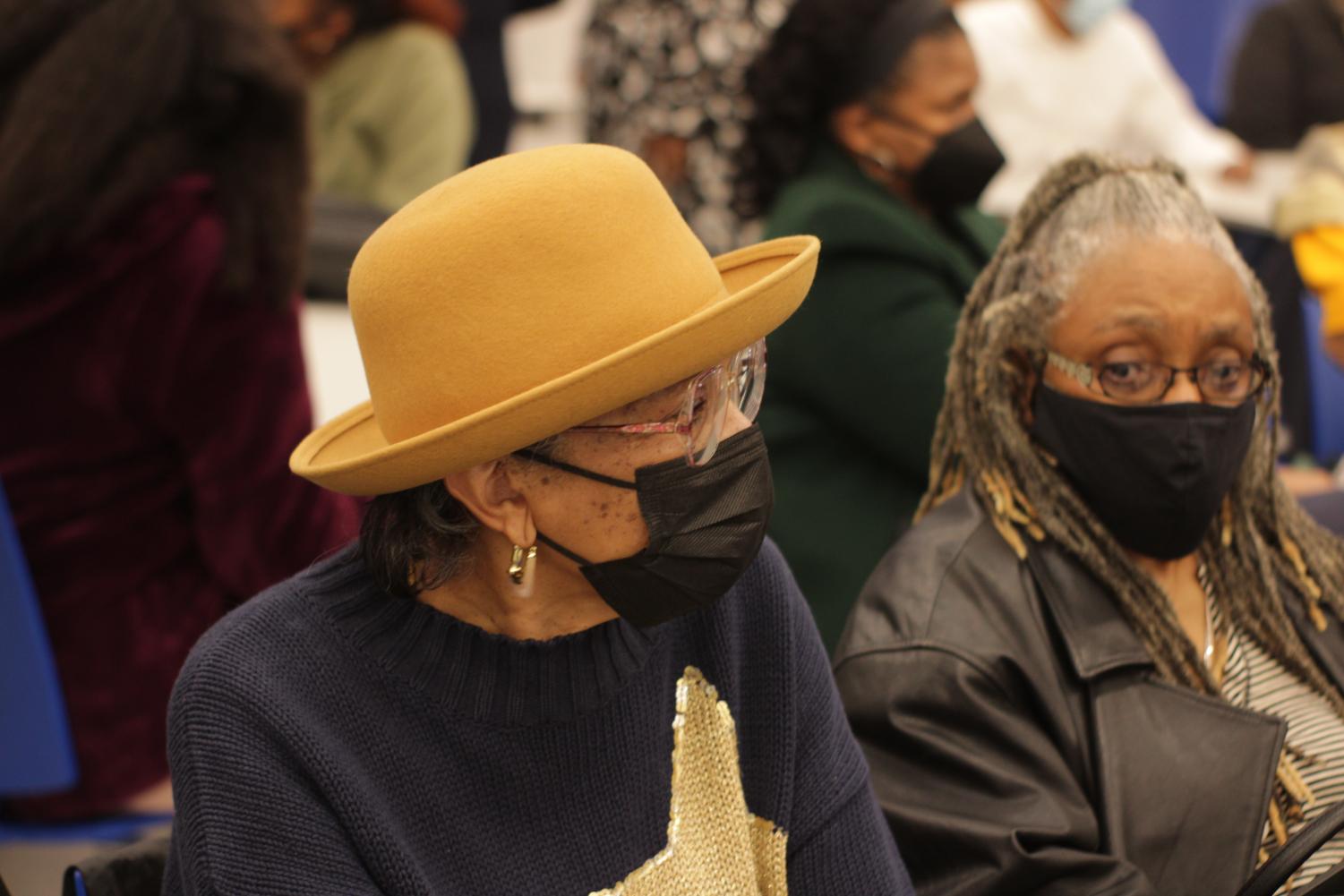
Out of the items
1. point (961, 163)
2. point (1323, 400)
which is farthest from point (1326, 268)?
point (961, 163)

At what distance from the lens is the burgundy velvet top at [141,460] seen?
96.4 inches

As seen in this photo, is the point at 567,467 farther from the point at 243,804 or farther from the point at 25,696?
the point at 25,696

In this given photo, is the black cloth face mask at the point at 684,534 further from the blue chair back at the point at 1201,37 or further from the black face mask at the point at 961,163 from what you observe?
the blue chair back at the point at 1201,37

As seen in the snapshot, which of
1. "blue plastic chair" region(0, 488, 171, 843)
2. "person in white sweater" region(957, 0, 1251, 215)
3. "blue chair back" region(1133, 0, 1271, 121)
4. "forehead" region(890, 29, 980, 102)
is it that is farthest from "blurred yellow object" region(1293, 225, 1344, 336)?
→ "blue chair back" region(1133, 0, 1271, 121)

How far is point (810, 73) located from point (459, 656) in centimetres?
217

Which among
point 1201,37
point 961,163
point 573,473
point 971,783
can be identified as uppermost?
point 573,473

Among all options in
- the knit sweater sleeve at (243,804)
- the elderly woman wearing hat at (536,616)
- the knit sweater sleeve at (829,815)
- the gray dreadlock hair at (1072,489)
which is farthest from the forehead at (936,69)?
the knit sweater sleeve at (243,804)

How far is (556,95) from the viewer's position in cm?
859

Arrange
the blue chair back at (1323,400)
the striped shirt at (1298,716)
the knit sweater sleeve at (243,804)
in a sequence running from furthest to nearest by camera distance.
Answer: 1. the blue chair back at (1323,400)
2. the striped shirt at (1298,716)
3. the knit sweater sleeve at (243,804)

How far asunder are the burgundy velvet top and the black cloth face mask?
1.16m

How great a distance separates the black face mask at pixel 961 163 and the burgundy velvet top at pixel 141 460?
143 cm

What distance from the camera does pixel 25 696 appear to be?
2.23 m

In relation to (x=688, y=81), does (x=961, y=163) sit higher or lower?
higher

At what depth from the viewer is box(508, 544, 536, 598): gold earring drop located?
5.10 ft
